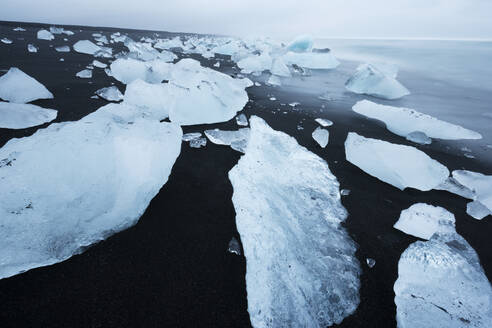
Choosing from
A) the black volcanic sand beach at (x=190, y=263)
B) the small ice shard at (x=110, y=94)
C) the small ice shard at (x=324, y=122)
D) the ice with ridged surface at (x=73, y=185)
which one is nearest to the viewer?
the black volcanic sand beach at (x=190, y=263)

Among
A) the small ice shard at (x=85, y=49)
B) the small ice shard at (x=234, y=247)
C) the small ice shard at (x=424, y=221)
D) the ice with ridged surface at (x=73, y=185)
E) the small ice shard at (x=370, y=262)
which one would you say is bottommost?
the small ice shard at (x=370, y=262)

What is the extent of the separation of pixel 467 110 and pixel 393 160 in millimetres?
2425

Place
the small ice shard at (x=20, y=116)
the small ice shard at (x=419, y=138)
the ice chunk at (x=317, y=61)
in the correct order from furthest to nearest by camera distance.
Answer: the ice chunk at (x=317, y=61)
the small ice shard at (x=419, y=138)
the small ice shard at (x=20, y=116)

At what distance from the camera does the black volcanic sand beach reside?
65cm

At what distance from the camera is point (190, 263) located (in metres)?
0.80

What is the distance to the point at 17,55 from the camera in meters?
3.89

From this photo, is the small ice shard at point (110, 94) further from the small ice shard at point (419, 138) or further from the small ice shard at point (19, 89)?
the small ice shard at point (419, 138)

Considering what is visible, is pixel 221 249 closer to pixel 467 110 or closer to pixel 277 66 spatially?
pixel 467 110

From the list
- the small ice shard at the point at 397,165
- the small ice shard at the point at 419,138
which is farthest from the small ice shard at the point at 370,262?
the small ice shard at the point at 419,138

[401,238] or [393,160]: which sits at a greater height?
[393,160]

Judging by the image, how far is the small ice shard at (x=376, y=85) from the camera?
335cm

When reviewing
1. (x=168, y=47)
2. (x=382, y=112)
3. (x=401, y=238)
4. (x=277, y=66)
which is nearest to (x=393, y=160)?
(x=401, y=238)

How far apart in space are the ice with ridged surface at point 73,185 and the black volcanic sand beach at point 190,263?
5 centimetres

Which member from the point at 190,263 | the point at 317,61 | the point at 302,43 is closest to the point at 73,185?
the point at 190,263
